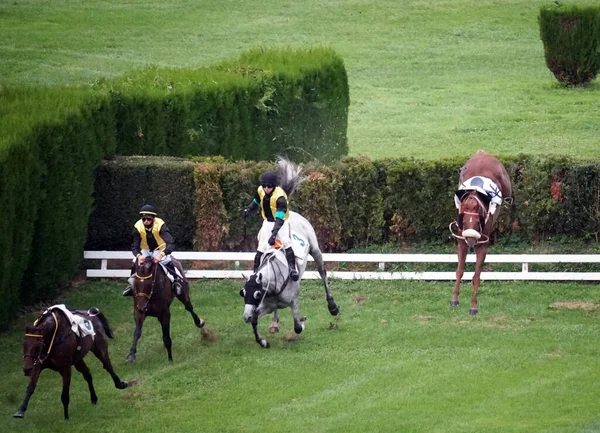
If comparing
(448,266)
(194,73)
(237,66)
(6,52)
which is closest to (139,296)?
(448,266)

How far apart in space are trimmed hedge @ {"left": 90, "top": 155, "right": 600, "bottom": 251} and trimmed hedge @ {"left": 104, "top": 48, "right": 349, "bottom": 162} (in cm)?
207

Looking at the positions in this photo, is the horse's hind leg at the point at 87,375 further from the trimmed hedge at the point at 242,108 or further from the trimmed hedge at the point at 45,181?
the trimmed hedge at the point at 242,108

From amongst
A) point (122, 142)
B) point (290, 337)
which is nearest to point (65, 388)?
point (290, 337)

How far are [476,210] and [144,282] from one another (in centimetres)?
513

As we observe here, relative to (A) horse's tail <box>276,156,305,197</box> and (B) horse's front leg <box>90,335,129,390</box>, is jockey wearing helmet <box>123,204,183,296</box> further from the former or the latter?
(A) horse's tail <box>276,156,305,197</box>

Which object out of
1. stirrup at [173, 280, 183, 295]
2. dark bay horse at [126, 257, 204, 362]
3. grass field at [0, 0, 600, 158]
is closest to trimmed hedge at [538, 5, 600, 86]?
grass field at [0, 0, 600, 158]

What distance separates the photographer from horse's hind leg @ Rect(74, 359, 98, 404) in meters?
15.1

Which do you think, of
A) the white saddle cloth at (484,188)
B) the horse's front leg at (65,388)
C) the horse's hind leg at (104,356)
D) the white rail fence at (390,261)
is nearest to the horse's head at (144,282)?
the horse's hind leg at (104,356)

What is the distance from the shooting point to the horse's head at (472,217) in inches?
720

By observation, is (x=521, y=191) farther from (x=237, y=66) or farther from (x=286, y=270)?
(x=237, y=66)

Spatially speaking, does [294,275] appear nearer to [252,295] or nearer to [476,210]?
[252,295]

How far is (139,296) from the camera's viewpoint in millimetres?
16750

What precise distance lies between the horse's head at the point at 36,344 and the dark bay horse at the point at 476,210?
674cm

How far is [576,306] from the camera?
1919 cm
